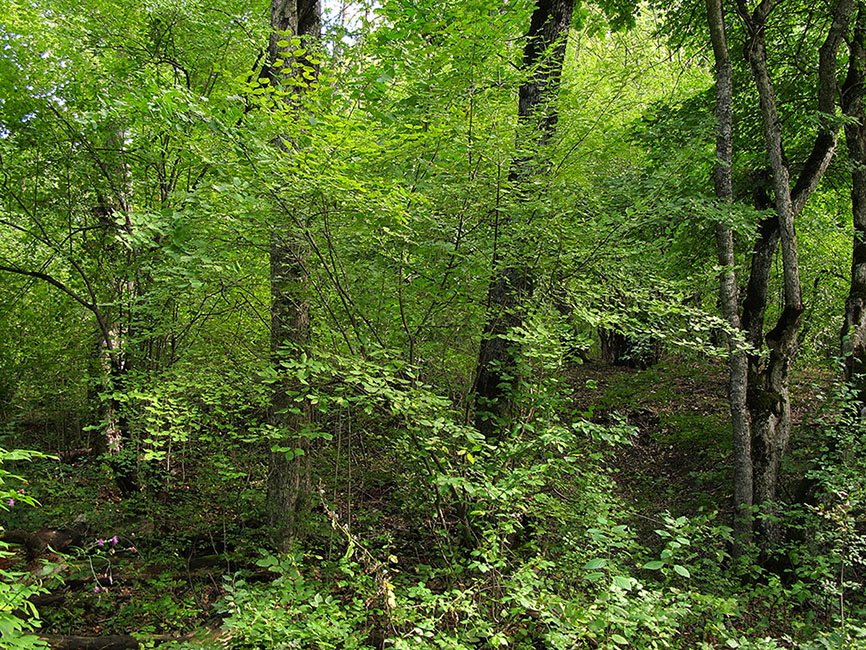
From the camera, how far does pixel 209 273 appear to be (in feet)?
10.9

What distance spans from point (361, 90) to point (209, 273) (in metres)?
2.10

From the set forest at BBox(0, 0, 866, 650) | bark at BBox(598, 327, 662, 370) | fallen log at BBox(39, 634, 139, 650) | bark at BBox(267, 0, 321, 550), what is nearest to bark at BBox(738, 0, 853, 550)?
forest at BBox(0, 0, 866, 650)

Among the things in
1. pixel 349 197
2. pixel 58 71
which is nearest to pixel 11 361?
pixel 58 71

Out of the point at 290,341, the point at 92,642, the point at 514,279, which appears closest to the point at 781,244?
the point at 514,279

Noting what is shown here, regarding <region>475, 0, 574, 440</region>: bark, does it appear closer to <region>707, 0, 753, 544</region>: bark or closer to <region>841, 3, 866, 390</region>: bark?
<region>707, 0, 753, 544</region>: bark

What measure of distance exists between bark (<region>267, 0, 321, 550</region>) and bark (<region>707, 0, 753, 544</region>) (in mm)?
4305

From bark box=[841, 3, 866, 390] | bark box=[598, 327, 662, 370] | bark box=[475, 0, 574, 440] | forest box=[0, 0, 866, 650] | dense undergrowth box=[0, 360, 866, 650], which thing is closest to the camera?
dense undergrowth box=[0, 360, 866, 650]

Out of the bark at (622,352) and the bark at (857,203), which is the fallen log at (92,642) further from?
the bark at (622,352)

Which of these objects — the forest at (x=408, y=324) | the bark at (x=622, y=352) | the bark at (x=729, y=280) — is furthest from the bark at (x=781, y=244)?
the bark at (x=622, y=352)

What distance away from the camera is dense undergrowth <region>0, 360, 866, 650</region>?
9.82 ft

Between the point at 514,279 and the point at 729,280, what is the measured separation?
8.90 feet

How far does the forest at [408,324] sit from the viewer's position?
3.17 m

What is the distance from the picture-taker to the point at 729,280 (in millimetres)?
5551

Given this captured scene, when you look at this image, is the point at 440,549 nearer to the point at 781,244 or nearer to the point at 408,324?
the point at 408,324
